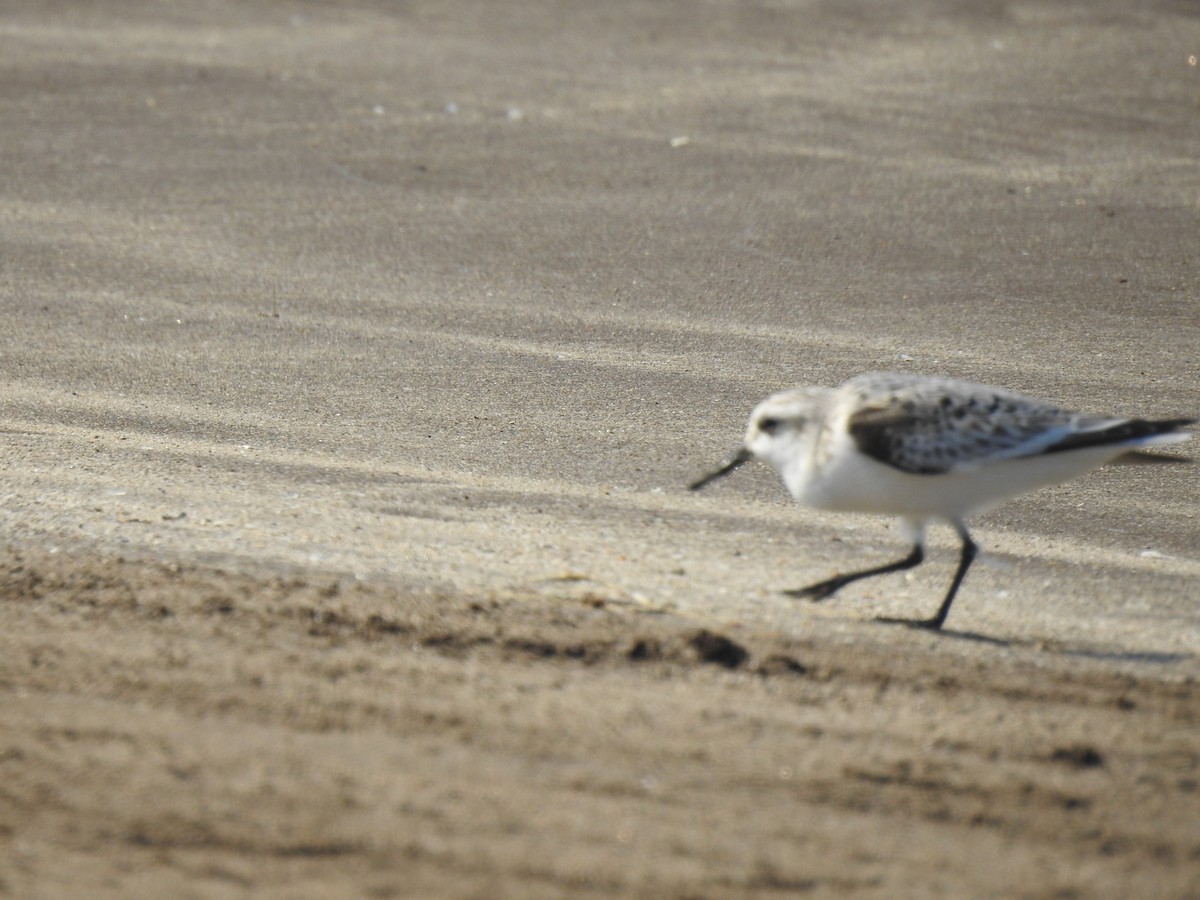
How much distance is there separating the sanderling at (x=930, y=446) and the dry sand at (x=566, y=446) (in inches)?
15.3

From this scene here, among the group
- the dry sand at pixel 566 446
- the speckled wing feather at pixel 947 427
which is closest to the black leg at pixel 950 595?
the dry sand at pixel 566 446

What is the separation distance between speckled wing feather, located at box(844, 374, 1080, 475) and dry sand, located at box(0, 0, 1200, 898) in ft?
1.90

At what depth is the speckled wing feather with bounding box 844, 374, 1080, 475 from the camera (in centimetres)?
448

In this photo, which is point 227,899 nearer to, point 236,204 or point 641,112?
point 236,204

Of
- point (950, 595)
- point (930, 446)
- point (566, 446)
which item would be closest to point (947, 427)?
point (930, 446)

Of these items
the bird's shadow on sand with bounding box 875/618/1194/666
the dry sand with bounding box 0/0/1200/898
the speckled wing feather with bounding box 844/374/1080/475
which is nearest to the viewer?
the dry sand with bounding box 0/0/1200/898

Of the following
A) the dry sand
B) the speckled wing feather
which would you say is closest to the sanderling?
the speckled wing feather

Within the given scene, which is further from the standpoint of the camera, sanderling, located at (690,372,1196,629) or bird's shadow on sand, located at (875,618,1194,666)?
sanderling, located at (690,372,1196,629)

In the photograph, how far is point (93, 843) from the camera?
3.16 metres

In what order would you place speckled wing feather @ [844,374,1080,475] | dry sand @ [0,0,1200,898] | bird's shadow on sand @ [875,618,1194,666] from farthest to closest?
speckled wing feather @ [844,374,1080,475]
bird's shadow on sand @ [875,618,1194,666]
dry sand @ [0,0,1200,898]

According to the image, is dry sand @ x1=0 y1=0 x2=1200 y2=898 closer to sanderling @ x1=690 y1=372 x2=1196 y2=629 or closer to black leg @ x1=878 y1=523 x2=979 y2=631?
black leg @ x1=878 y1=523 x2=979 y2=631

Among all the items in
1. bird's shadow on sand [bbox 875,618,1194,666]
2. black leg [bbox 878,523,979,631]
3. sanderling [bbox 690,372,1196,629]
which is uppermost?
sanderling [bbox 690,372,1196,629]

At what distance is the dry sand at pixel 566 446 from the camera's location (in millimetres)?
3342

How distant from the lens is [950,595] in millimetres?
4605
